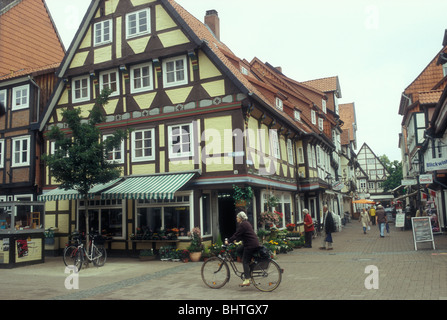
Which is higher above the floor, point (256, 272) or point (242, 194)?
point (242, 194)

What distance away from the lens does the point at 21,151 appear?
2128cm

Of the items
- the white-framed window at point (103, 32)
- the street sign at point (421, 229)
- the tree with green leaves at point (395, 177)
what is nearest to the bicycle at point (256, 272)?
the street sign at point (421, 229)

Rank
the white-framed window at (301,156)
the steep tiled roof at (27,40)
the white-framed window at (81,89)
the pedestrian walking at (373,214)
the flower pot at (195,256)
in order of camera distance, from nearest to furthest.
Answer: the flower pot at (195,256) < the white-framed window at (81,89) < the steep tiled roof at (27,40) < the white-framed window at (301,156) < the pedestrian walking at (373,214)

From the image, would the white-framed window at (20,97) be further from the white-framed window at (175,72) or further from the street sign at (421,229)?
the street sign at (421,229)

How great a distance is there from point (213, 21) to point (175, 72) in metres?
8.59

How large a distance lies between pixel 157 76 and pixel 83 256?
8052 millimetres

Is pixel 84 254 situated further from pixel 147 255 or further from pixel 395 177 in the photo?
pixel 395 177

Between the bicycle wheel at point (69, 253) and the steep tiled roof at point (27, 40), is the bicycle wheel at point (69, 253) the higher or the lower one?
the lower one

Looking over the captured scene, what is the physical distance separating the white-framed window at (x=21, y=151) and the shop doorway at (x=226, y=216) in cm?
980

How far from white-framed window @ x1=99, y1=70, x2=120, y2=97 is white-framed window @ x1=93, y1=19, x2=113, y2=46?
1398 millimetres

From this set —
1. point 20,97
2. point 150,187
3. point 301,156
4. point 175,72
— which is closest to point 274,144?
point 301,156

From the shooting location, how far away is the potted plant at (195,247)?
15.5m

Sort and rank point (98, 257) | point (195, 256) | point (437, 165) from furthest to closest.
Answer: point (195, 256)
point (437, 165)
point (98, 257)
